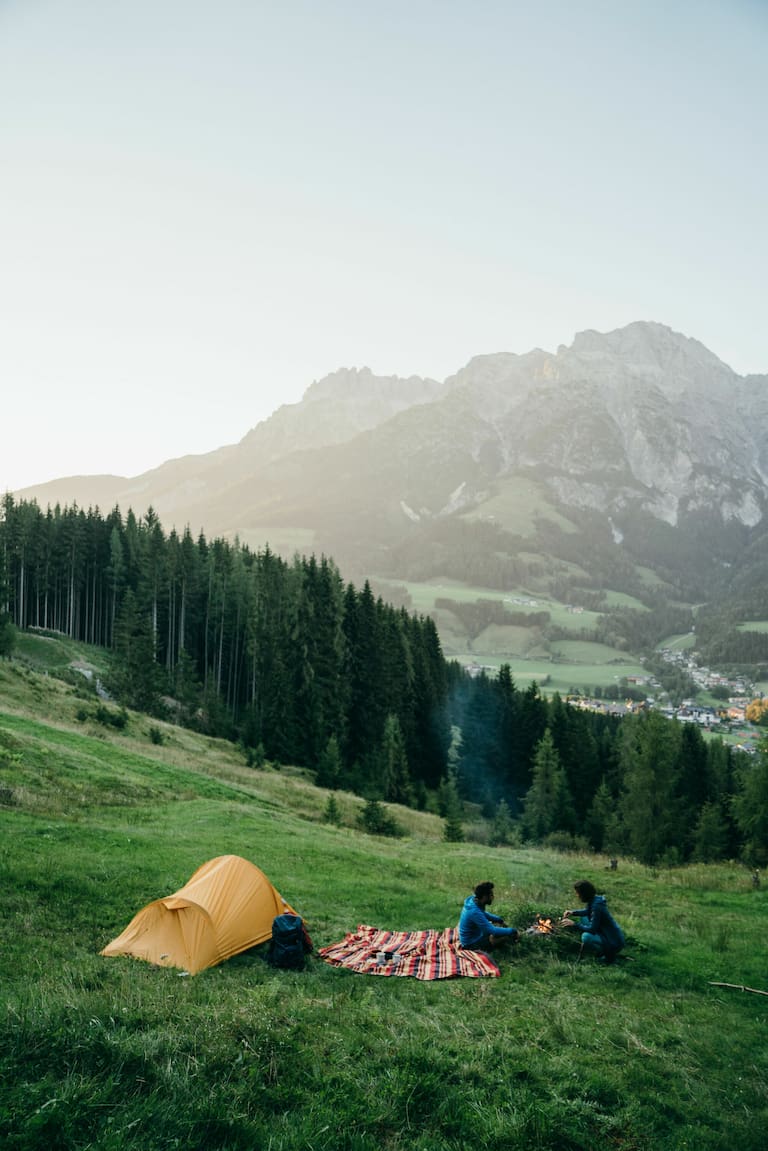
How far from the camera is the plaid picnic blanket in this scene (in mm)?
12102

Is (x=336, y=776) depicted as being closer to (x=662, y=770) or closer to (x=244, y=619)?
(x=662, y=770)

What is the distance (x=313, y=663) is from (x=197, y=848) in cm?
4491

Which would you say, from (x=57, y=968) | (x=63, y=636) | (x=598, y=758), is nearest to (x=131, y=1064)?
(x=57, y=968)

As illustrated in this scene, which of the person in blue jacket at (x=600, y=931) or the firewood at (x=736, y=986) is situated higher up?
the person in blue jacket at (x=600, y=931)

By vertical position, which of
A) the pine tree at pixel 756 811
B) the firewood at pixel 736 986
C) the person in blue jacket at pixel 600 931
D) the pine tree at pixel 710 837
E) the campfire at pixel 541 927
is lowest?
the pine tree at pixel 710 837

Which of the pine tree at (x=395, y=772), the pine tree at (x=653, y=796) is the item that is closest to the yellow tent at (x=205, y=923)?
the pine tree at (x=653, y=796)

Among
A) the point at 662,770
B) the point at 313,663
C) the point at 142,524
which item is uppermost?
the point at 142,524

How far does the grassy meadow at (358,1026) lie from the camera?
6055 mm

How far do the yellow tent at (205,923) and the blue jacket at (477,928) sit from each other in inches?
174

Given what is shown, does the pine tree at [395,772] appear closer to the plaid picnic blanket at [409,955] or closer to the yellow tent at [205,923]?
the plaid picnic blanket at [409,955]

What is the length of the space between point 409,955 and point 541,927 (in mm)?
3245

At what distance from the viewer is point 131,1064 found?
638cm

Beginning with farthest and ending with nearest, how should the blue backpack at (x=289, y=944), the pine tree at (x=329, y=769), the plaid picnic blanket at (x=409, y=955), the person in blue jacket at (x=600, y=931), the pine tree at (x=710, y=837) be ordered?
1. the pine tree at (x=329, y=769)
2. the pine tree at (x=710, y=837)
3. the person in blue jacket at (x=600, y=931)
4. the blue backpack at (x=289, y=944)
5. the plaid picnic blanket at (x=409, y=955)

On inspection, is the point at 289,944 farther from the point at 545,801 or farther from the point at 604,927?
the point at 545,801
